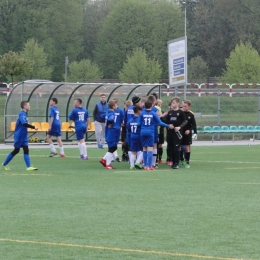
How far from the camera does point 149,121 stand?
19.0 m

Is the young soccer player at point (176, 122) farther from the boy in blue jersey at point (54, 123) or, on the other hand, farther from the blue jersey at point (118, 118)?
the boy in blue jersey at point (54, 123)

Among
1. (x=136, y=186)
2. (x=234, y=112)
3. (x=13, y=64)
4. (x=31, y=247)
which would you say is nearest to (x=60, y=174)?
(x=136, y=186)

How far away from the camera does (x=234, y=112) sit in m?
38.8

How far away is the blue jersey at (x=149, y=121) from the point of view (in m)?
19.0

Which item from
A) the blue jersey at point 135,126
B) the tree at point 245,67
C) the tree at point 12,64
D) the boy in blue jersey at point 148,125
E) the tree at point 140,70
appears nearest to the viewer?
the boy in blue jersey at point 148,125

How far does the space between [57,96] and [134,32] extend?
2018 inches

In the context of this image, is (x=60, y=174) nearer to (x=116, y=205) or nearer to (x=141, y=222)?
(x=116, y=205)

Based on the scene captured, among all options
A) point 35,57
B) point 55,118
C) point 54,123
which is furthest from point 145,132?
point 35,57

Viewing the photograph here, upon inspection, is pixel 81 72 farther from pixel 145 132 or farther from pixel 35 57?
pixel 145 132

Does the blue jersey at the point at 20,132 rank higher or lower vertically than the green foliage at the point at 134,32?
lower

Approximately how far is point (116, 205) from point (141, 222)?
1.75 meters

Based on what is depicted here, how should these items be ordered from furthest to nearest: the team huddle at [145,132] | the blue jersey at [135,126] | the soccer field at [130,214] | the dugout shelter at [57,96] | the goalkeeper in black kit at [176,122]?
the dugout shelter at [57,96] < the goalkeeper in black kit at [176,122] < the blue jersey at [135,126] < the team huddle at [145,132] < the soccer field at [130,214]

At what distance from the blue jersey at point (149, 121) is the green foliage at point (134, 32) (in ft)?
208

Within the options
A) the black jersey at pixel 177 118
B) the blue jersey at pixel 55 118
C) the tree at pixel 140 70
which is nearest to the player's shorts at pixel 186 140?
the black jersey at pixel 177 118
